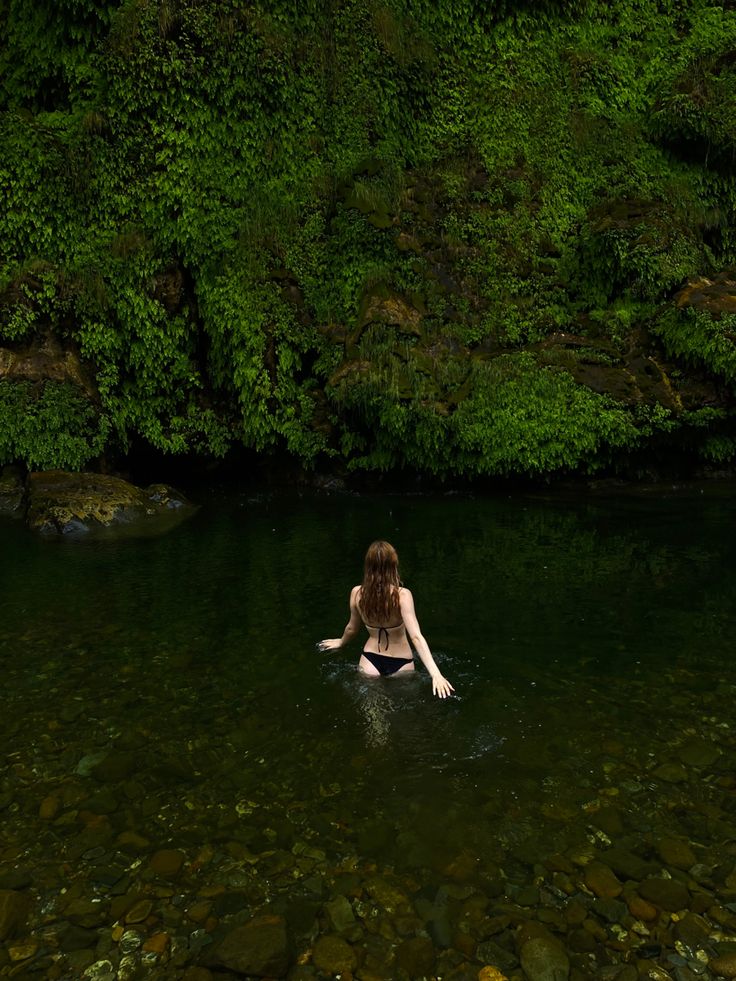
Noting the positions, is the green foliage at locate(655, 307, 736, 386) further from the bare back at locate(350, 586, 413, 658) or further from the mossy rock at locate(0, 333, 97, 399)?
the mossy rock at locate(0, 333, 97, 399)

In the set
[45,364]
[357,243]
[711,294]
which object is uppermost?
[357,243]

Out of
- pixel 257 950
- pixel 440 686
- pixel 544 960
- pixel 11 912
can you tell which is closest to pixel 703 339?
pixel 440 686

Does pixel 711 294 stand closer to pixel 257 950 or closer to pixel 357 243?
pixel 357 243

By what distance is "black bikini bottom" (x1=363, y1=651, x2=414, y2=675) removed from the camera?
20.0 ft

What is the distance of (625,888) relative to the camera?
12.0 ft

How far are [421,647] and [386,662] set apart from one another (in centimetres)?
61

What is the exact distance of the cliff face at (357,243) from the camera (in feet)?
48.8

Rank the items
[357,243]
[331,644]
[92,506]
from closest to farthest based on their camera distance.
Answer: [331,644] → [92,506] → [357,243]

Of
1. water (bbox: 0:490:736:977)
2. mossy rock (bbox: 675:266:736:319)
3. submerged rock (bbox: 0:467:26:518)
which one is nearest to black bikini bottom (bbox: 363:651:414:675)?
water (bbox: 0:490:736:977)

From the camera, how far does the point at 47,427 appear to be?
47.9ft

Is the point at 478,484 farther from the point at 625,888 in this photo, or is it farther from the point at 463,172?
the point at 625,888

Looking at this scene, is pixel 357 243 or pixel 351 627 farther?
pixel 357 243

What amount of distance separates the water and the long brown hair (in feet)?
2.27

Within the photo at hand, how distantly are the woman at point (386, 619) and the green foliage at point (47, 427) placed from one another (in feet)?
35.5
